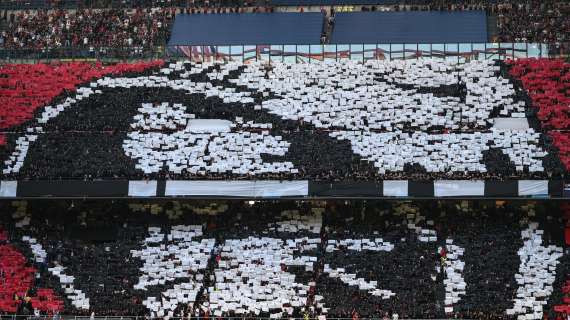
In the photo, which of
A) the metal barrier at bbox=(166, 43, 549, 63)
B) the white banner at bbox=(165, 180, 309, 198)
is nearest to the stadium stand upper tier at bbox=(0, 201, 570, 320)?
the white banner at bbox=(165, 180, 309, 198)

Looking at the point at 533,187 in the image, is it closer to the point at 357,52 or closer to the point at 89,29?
the point at 357,52

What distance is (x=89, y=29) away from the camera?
288 feet

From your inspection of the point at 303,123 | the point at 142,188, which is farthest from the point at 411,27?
the point at 142,188

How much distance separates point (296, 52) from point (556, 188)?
1832 cm

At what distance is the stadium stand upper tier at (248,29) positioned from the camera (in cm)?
8631

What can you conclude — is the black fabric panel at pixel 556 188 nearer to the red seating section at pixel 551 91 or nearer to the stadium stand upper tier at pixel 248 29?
the red seating section at pixel 551 91

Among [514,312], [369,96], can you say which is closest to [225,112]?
[369,96]

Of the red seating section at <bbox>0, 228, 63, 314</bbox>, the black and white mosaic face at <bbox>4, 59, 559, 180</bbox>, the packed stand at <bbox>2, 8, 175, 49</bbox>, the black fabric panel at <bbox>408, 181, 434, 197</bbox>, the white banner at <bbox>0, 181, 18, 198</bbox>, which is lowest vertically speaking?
the red seating section at <bbox>0, 228, 63, 314</bbox>

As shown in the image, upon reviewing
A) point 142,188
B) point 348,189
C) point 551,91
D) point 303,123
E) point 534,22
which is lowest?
point 142,188

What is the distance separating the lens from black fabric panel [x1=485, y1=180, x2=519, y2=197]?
74.2 m

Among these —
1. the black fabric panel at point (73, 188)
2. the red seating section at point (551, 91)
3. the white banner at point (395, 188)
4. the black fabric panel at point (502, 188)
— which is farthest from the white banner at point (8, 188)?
the red seating section at point (551, 91)

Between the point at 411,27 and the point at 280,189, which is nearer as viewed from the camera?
the point at 280,189

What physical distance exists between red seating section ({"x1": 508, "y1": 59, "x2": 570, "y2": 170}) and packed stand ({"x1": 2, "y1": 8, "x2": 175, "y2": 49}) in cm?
2113

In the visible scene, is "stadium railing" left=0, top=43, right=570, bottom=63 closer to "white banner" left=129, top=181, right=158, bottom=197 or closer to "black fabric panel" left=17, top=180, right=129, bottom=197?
"black fabric panel" left=17, top=180, right=129, bottom=197
